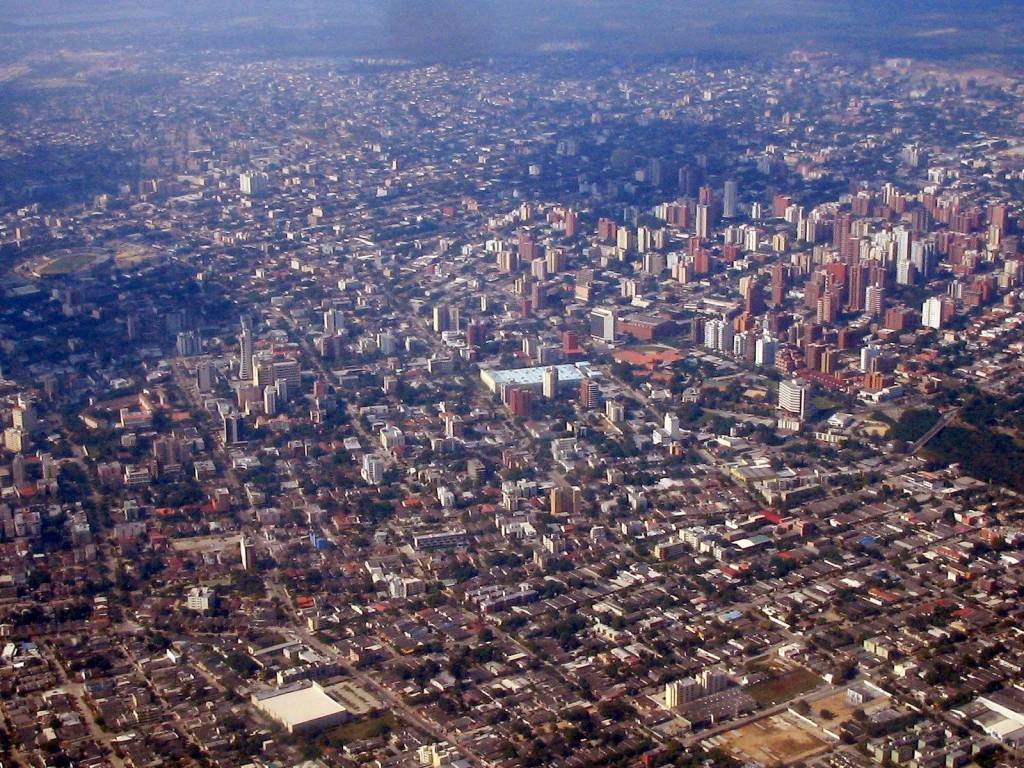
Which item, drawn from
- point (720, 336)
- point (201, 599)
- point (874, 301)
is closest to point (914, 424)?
point (720, 336)

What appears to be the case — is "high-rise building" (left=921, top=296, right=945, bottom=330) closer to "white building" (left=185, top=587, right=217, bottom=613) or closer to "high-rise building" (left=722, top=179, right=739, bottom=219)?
"high-rise building" (left=722, top=179, right=739, bottom=219)

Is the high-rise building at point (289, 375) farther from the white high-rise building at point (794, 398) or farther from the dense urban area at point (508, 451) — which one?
the white high-rise building at point (794, 398)

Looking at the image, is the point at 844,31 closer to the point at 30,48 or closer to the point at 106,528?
the point at 30,48

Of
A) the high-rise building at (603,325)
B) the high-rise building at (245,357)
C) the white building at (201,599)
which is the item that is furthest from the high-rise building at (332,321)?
the white building at (201,599)

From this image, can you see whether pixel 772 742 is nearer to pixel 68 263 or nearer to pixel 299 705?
pixel 299 705

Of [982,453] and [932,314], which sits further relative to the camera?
[932,314]

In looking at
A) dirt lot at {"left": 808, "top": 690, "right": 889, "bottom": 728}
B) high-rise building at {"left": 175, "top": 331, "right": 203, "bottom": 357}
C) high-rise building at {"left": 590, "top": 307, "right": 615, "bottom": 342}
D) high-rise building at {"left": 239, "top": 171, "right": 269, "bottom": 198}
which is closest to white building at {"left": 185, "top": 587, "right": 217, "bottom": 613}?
dirt lot at {"left": 808, "top": 690, "right": 889, "bottom": 728}
